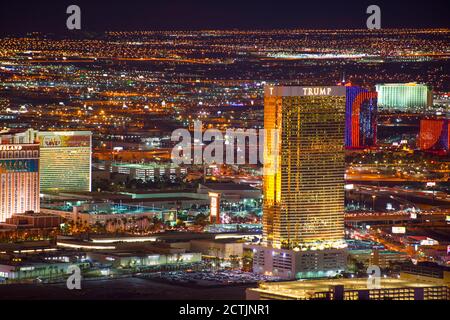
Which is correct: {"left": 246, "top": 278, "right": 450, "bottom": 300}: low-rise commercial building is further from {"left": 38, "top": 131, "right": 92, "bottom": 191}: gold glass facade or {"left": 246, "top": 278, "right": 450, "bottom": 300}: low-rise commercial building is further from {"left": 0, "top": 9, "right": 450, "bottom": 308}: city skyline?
{"left": 38, "top": 131, "right": 92, "bottom": 191}: gold glass facade

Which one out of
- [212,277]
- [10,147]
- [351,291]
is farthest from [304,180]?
[351,291]

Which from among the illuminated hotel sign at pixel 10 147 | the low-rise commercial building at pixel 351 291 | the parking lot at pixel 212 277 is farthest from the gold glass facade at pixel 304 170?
the illuminated hotel sign at pixel 10 147

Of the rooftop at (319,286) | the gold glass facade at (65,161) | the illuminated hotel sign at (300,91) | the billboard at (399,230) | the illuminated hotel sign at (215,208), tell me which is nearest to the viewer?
the rooftop at (319,286)

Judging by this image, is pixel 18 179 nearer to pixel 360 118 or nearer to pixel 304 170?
pixel 304 170

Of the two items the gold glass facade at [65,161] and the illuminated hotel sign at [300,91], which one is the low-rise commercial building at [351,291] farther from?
the gold glass facade at [65,161]

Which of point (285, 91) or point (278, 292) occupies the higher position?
point (285, 91)

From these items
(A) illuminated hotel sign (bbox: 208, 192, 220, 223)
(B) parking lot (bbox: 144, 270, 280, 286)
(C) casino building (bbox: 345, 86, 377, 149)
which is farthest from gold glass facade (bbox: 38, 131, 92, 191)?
(C) casino building (bbox: 345, 86, 377, 149)
